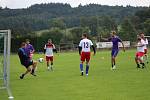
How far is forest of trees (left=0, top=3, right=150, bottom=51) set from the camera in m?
110

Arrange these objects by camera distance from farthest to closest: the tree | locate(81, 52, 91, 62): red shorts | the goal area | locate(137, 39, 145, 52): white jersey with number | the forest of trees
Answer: the forest of trees → the tree → locate(137, 39, 145, 52): white jersey with number → locate(81, 52, 91, 62): red shorts → the goal area

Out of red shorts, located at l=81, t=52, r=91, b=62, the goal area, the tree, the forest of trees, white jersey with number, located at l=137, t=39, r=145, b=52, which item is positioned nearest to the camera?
the goal area

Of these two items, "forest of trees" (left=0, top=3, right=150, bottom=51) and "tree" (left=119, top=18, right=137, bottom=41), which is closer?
"tree" (left=119, top=18, right=137, bottom=41)

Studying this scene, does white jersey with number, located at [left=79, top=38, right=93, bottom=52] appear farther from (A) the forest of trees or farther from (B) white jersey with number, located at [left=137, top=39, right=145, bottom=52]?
(A) the forest of trees

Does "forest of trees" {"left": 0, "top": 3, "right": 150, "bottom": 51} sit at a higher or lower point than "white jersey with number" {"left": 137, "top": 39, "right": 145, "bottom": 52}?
higher

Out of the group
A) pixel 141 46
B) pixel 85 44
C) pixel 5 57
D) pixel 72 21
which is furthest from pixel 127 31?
pixel 5 57

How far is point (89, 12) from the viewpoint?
169 metres

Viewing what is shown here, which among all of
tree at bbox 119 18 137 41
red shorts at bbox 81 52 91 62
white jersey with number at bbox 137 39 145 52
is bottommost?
red shorts at bbox 81 52 91 62

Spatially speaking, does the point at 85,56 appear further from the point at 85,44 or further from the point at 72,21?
the point at 72,21

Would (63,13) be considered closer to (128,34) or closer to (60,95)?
(128,34)

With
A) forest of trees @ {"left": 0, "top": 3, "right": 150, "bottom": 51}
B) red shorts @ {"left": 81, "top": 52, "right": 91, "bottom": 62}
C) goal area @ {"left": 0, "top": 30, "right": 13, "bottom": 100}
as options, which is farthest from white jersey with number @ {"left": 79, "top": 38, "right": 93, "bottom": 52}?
forest of trees @ {"left": 0, "top": 3, "right": 150, "bottom": 51}

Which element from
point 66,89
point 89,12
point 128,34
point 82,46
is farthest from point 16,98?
point 89,12

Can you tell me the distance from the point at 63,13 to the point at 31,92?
155914mm

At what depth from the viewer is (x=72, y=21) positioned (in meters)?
157
